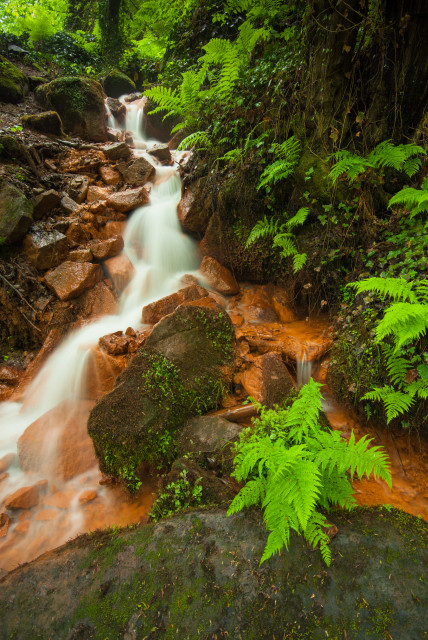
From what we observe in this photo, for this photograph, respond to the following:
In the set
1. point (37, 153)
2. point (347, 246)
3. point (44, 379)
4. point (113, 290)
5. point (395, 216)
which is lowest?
point (44, 379)

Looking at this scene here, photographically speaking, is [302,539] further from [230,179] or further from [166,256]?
[166,256]

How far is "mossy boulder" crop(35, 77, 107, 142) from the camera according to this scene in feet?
31.6

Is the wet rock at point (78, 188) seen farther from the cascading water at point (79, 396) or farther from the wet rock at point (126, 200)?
the cascading water at point (79, 396)

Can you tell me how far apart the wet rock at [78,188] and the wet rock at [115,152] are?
1463mm

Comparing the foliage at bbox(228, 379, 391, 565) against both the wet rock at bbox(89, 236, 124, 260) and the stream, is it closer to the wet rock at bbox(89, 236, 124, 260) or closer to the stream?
the stream

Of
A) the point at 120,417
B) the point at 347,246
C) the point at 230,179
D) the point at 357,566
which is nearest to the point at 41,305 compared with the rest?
the point at 120,417

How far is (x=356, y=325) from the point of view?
3715 mm

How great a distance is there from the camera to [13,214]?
19.2ft

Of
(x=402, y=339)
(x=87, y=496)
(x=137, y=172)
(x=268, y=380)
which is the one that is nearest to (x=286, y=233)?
(x=268, y=380)

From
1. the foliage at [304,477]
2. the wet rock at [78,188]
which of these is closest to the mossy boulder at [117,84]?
the wet rock at [78,188]

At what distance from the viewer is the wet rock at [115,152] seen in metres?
8.80

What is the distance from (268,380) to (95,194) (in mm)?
6611

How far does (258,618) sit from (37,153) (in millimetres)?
9546

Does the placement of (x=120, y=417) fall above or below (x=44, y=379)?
above
